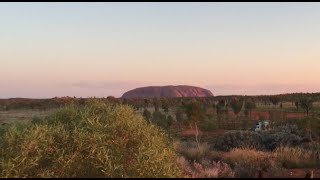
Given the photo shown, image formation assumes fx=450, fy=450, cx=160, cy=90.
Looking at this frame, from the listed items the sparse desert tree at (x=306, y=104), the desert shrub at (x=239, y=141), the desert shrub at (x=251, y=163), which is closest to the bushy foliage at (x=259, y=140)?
the desert shrub at (x=239, y=141)

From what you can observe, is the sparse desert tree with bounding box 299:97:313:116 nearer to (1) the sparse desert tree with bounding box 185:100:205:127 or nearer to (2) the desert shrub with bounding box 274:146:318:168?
(1) the sparse desert tree with bounding box 185:100:205:127

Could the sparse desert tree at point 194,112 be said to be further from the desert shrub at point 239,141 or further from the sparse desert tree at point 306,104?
the sparse desert tree at point 306,104

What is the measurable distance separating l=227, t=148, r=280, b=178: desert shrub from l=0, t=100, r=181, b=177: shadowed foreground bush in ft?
19.4

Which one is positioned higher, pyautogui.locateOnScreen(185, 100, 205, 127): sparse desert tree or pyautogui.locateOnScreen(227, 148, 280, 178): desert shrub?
pyautogui.locateOnScreen(185, 100, 205, 127): sparse desert tree

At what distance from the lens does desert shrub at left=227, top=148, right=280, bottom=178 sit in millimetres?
14358

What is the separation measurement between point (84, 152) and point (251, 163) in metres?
8.67

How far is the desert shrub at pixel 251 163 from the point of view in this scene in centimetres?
1436

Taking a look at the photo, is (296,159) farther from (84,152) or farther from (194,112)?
(194,112)

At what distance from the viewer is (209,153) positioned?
65.1 feet

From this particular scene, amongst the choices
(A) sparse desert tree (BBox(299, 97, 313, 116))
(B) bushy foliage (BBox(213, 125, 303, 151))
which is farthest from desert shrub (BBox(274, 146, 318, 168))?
(A) sparse desert tree (BBox(299, 97, 313, 116))

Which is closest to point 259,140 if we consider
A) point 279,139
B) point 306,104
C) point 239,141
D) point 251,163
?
point 279,139

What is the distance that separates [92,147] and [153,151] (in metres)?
1.15

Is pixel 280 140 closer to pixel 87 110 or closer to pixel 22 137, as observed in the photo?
pixel 87 110

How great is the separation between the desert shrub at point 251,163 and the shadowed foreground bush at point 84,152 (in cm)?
592
